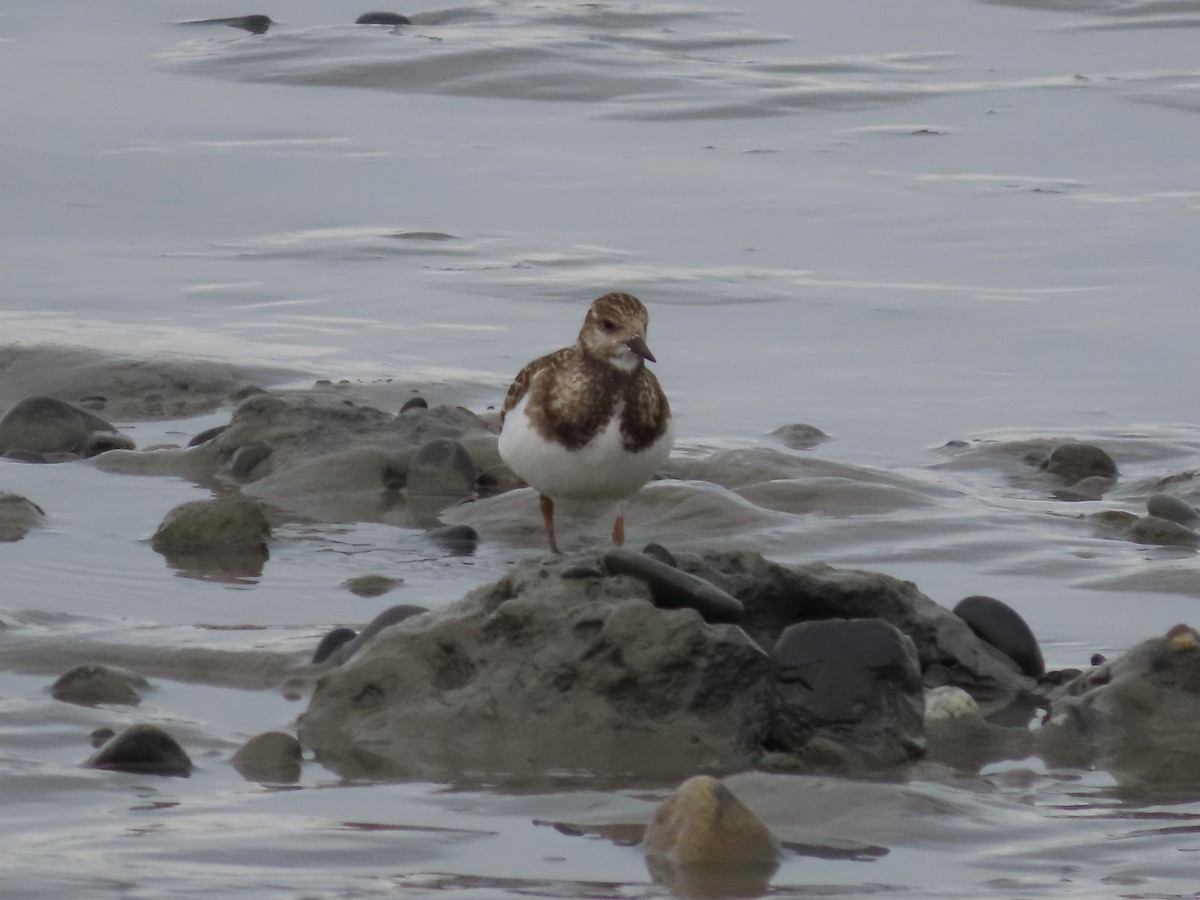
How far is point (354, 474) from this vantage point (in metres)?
7.77

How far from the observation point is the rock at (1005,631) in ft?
17.7

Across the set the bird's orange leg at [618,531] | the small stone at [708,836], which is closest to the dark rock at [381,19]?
the bird's orange leg at [618,531]

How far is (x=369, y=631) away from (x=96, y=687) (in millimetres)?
705

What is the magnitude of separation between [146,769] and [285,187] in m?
9.36

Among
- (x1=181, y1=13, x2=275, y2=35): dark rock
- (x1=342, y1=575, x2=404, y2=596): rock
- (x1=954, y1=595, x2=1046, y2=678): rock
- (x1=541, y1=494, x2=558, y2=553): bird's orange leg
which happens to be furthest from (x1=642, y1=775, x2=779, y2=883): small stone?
(x1=181, y1=13, x2=275, y2=35): dark rock

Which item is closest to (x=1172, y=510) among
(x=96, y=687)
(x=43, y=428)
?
(x=96, y=687)

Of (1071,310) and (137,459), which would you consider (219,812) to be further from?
(1071,310)

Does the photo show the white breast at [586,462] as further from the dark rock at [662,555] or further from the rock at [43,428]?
the rock at [43,428]

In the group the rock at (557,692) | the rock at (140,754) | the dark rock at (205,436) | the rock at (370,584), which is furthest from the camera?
the dark rock at (205,436)

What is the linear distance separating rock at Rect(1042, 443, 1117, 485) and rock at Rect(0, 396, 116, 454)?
158 inches

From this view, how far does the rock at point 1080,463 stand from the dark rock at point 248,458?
3195 millimetres

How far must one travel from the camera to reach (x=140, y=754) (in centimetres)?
434

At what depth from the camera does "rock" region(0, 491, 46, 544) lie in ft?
22.5

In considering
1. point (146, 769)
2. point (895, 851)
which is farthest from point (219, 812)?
point (895, 851)
